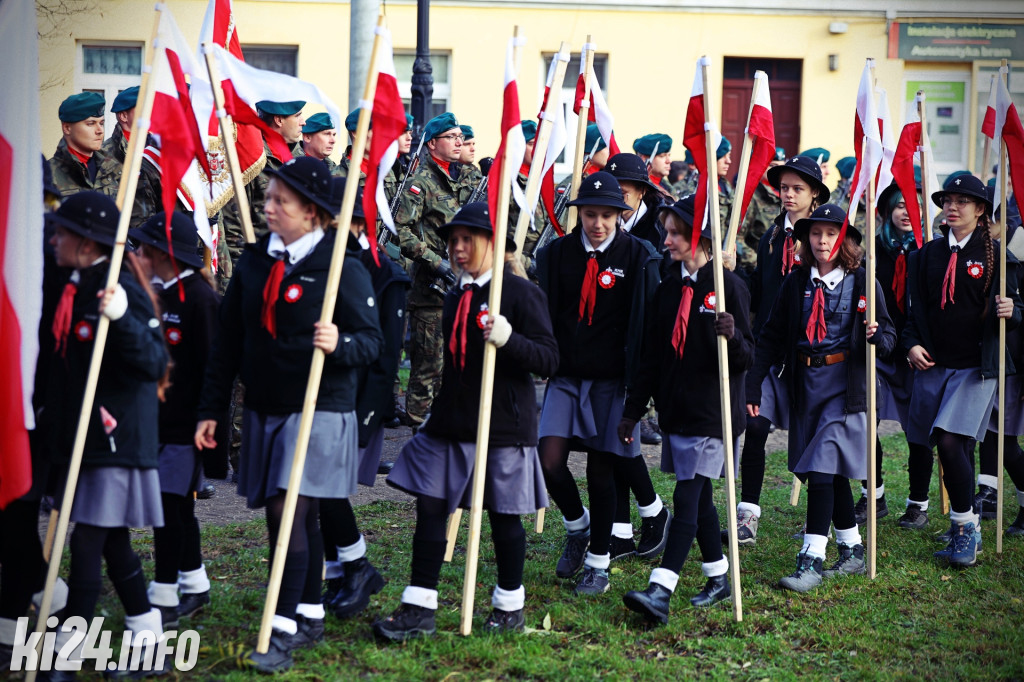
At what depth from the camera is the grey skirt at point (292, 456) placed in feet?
17.1

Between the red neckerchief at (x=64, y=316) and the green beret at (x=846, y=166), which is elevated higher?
the green beret at (x=846, y=166)

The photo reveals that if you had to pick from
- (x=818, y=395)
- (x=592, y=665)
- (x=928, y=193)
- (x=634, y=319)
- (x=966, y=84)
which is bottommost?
(x=592, y=665)

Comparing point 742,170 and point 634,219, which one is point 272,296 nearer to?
point 742,170

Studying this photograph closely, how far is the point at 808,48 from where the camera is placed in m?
19.8

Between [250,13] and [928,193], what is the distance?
1352 cm

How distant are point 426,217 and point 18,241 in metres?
5.32

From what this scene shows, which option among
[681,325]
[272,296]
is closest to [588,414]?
[681,325]

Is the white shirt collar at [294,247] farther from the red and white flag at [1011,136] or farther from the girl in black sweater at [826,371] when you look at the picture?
the red and white flag at [1011,136]

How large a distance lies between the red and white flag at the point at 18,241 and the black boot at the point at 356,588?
62.7 inches

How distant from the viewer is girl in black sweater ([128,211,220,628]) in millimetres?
5465

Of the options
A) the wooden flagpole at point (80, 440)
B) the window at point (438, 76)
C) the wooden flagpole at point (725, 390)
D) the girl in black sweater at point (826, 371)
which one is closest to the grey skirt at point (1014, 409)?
the girl in black sweater at point (826, 371)

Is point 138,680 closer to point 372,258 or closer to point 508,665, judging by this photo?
point 508,665

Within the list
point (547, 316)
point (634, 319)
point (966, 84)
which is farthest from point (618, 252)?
point (966, 84)

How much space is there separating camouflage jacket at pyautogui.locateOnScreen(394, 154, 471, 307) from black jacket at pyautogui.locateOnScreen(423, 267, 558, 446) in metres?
4.01
